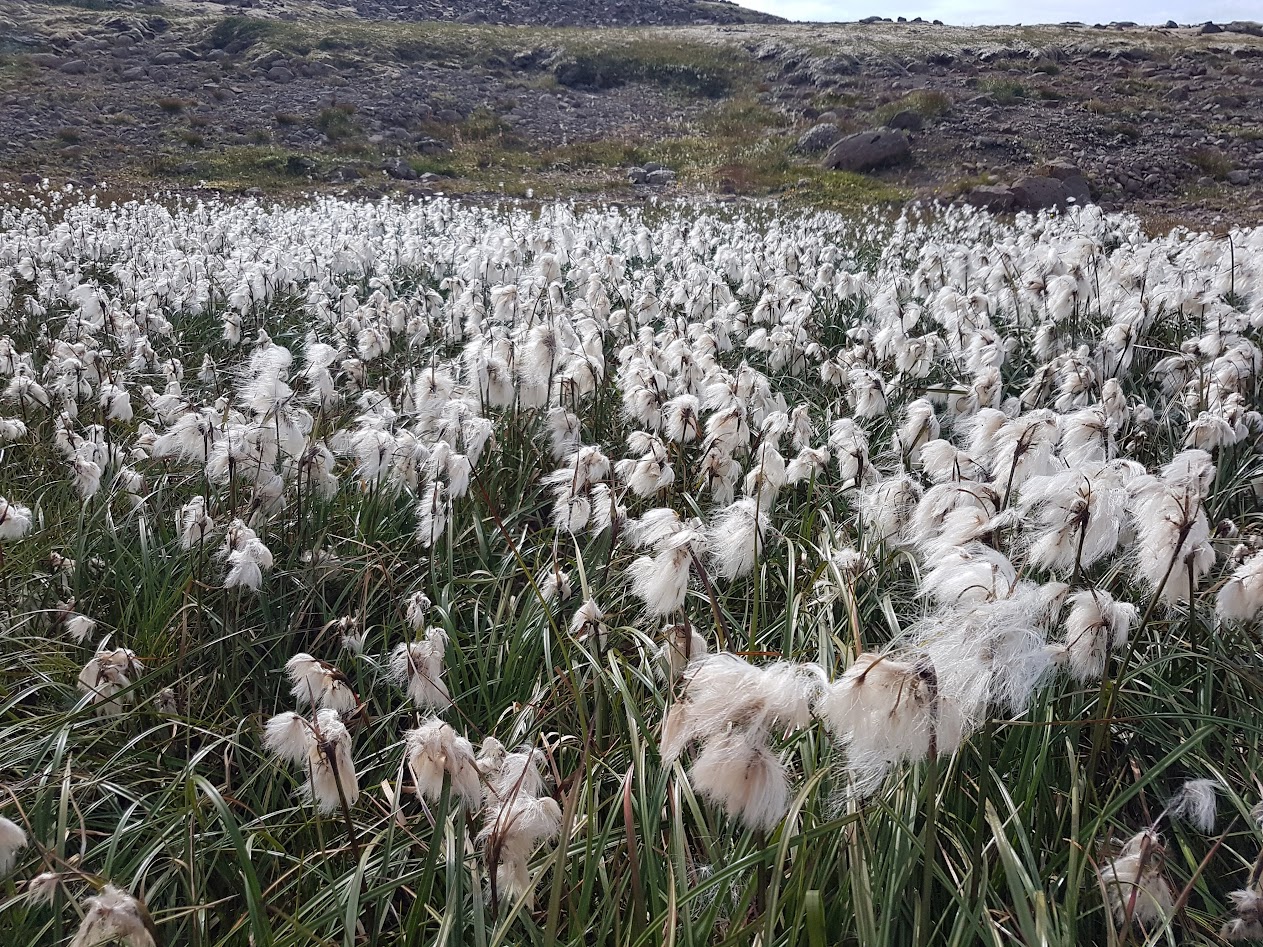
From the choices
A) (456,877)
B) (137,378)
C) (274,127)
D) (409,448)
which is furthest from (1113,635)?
(274,127)

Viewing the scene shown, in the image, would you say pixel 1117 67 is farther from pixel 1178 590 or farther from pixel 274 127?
pixel 1178 590

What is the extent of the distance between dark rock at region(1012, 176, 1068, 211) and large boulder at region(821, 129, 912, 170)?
942 cm

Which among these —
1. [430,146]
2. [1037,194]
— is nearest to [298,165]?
[430,146]

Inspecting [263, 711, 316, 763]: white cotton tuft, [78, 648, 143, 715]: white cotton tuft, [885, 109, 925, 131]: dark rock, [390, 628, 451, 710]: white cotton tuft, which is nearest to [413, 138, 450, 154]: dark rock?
[885, 109, 925, 131]: dark rock

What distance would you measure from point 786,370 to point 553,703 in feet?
13.0

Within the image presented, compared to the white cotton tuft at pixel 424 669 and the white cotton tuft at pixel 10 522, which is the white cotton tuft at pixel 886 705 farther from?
the white cotton tuft at pixel 10 522

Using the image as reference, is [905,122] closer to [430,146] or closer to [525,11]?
[430,146]

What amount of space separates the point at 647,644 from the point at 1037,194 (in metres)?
19.0

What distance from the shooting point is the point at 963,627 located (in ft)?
4.46

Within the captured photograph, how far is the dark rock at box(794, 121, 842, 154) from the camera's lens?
29.8 metres

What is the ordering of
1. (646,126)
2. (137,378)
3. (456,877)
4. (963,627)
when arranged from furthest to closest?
1. (646,126)
2. (137,378)
3. (456,877)
4. (963,627)

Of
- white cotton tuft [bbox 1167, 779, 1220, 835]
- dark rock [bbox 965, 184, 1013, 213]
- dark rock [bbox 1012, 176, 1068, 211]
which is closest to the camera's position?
white cotton tuft [bbox 1167, 779, 1220, 835]

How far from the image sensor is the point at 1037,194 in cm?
1792

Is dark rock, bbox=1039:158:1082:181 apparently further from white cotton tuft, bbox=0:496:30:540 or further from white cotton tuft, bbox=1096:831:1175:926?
white cotton tuft, bbox=0:496:30:540
